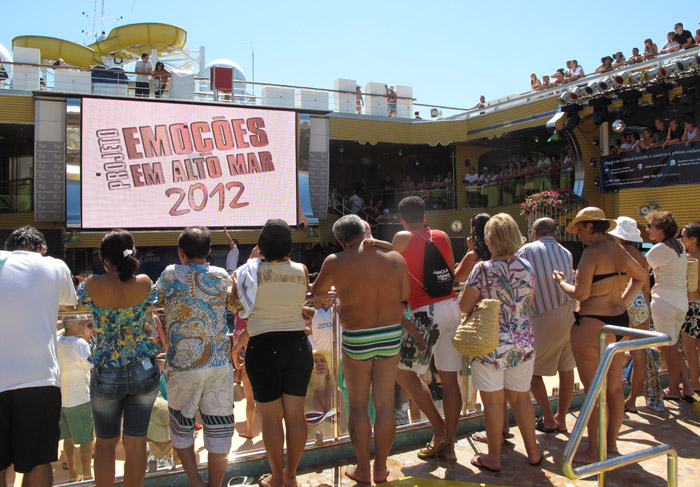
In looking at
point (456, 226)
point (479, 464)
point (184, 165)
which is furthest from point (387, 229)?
point (479, 464)

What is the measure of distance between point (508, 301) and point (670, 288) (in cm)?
202

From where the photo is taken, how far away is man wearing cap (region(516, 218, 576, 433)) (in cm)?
360

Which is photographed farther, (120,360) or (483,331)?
(483,331)

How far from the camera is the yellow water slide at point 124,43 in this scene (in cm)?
1812

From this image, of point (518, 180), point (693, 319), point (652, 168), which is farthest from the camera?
point (518, 180)

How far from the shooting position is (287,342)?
279cm

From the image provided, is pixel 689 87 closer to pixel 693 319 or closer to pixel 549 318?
pixel 693 319

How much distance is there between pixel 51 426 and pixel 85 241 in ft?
38.8

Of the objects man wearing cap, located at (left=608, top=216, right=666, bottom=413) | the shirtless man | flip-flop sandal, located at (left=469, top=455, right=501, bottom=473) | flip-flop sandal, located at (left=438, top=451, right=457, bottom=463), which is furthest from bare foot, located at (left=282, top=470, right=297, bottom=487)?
man wearing cap, located at (left=608, top=216, right=666, bottom=413)

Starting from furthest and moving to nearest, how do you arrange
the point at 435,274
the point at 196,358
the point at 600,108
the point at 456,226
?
1. the point at 456,226
2. the point at 600,108
3. the point at 435,274
4. the point at 196,358

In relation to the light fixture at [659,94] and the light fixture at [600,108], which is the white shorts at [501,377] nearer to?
the light fixture at [659,94]

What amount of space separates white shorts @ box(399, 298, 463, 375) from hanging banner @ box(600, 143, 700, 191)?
31.6 feet

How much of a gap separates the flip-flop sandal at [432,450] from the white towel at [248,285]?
1428 millimetres

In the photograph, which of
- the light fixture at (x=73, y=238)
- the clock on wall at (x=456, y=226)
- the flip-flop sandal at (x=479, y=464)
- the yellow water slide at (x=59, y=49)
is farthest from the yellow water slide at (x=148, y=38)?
the flip-flop sandal at (x=479, y=464)
